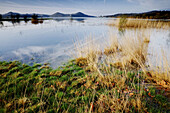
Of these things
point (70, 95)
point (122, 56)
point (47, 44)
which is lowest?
point (70, 95)

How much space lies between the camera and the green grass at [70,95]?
1.80m

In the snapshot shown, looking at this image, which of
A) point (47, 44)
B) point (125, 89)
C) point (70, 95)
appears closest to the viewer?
point (70, 95)

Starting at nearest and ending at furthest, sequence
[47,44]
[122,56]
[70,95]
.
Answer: [70,95], [122,56], [47,44]

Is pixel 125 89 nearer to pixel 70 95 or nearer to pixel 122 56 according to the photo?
pixel 70 95

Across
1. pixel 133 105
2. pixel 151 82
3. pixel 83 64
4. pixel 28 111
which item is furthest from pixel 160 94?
pixel 28 111

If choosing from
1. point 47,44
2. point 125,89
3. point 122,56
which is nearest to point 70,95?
point 125,89

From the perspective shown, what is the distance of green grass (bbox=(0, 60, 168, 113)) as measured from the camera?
5.90 feet

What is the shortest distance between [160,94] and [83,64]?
105 inches

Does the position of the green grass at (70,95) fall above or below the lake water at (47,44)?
below

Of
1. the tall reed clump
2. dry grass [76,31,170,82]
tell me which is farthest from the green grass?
dry grass [76,31,170,82]

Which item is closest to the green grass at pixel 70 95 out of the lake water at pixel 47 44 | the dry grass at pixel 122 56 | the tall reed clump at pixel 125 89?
the tall reed clump at pixel 125 89

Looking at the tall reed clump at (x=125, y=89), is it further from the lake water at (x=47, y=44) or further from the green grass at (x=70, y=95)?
the lake water at (x=47, y=44)

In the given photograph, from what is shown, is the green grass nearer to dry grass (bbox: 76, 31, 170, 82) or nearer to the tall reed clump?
the tall reed clump

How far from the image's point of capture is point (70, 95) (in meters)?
2.28
